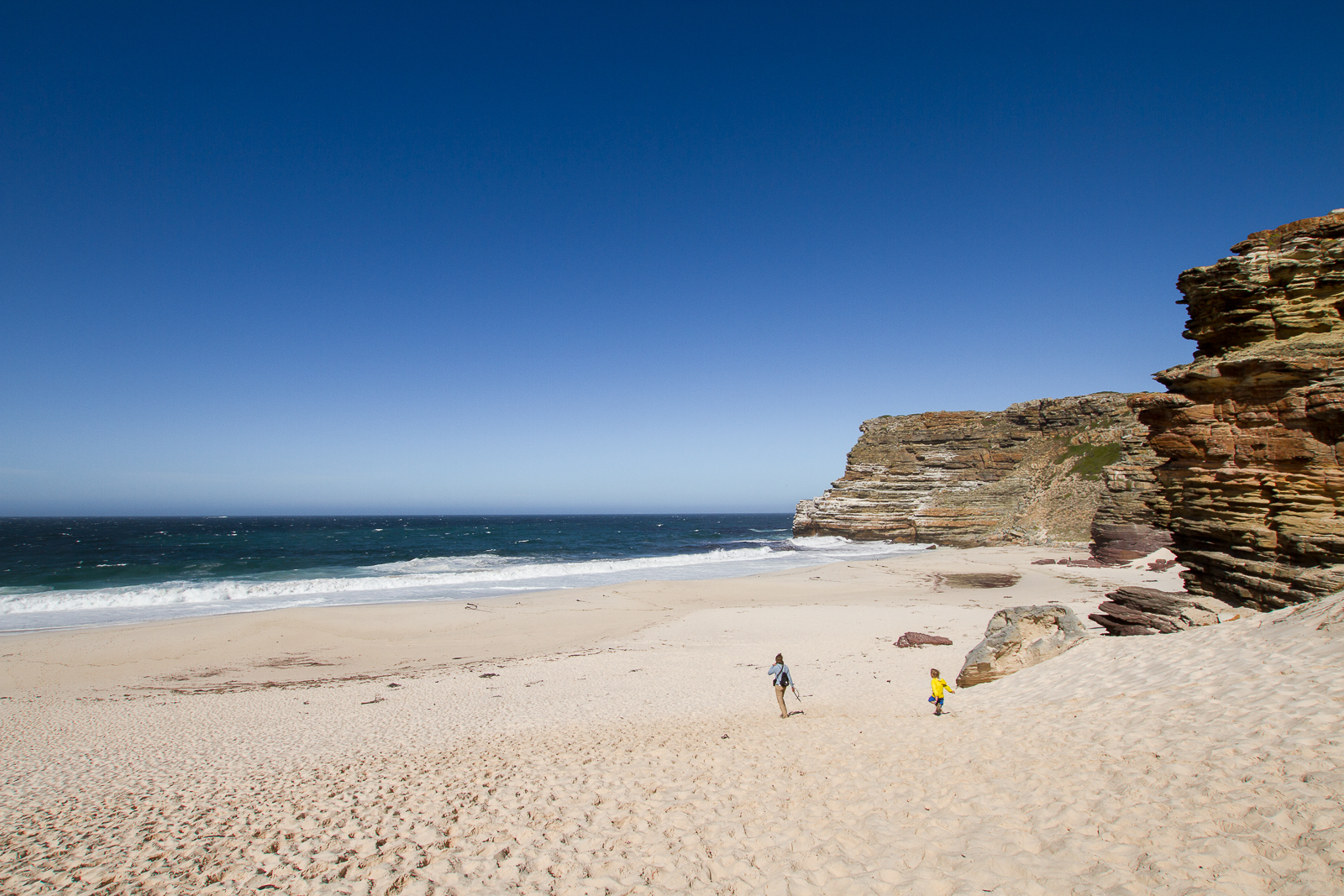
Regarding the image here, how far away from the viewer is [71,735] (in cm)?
1030

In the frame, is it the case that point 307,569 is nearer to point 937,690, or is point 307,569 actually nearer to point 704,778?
point 704,778

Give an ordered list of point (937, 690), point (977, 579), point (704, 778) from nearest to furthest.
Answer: point (704, 778) → point (937, 690) → point (977, 579)

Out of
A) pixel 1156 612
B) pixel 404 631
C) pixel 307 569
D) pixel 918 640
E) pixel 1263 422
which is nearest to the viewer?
pixel 1156 612

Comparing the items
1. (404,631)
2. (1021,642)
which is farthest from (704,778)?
(404,631)

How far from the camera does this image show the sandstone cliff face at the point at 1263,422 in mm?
10672

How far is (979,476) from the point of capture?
170 feet

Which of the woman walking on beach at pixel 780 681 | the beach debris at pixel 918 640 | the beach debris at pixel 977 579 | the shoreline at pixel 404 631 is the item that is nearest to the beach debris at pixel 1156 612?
the beach debris at pixel 918 640

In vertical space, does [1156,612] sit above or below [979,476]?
below

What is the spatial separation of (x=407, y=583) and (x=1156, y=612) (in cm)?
3193

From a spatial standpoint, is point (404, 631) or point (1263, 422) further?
point (404, 631)

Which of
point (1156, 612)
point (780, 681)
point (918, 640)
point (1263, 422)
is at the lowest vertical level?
point (918, 640)

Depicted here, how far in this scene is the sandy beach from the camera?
4902mm

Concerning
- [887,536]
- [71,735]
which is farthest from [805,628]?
[887,536]

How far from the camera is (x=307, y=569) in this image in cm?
3903
